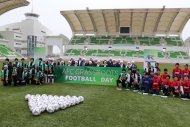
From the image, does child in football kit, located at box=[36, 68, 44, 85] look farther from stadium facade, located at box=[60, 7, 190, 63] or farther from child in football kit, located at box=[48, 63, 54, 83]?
stadium facade, located at box=[60, 7, 190, 63]

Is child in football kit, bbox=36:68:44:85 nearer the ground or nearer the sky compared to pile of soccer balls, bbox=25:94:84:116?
nearer the sky

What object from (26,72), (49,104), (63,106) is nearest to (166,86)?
(63,106)

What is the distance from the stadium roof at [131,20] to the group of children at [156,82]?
120 feet

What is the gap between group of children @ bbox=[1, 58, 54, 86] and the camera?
1335 centimetres

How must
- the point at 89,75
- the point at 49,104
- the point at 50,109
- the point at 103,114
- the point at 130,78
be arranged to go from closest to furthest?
the point at 50,109 < the point at 103,114 < the point at 49,104 < the point at 130,78 < the point at 89,75

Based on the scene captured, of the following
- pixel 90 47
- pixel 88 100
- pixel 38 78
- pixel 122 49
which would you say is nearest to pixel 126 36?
pixel 122 49

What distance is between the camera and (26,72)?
13852 millimetres

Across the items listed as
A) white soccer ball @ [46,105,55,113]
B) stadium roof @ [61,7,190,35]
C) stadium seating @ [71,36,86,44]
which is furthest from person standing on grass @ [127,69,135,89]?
stadium seating @ [71,36,86,44]

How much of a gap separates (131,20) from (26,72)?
139 ft

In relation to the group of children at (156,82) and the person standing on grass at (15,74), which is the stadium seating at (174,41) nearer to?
the group of children at (156,82)

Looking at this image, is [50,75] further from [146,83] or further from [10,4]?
[10,4]

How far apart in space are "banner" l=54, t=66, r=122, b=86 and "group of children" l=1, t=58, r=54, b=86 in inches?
30.9

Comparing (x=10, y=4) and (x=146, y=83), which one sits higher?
(x=10, y=4)

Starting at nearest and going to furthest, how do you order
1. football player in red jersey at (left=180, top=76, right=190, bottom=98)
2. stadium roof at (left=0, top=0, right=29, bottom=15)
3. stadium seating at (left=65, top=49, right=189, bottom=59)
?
football player in red jersey at (left=180, top=76, right=190, bottom=98), stadium roof at (left=0, top=0, right=29, bottom=15), stadium seating at (left=65, top=49, right=189, bottom=59)
